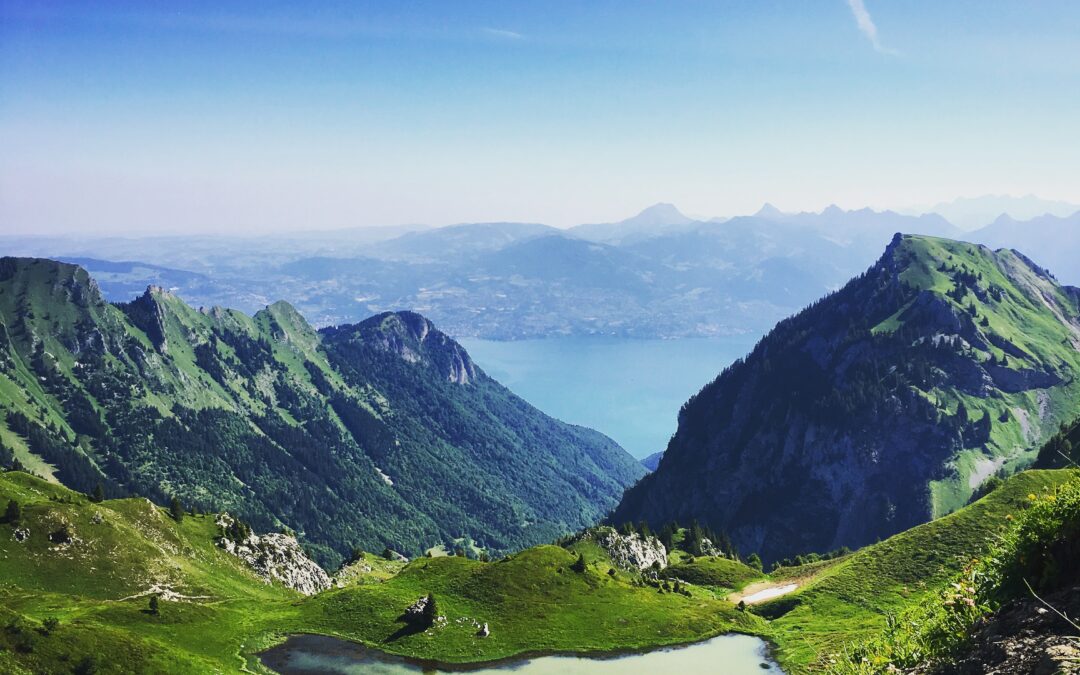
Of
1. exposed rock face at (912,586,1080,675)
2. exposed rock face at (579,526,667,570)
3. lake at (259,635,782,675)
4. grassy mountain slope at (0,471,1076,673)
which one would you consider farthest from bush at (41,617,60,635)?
exposed rock face at (579,526,667,570)

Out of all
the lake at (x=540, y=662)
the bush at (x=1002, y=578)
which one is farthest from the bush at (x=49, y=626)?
the bush at (x=1002, y=578)

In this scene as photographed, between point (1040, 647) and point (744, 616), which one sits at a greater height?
point (1040, 647)

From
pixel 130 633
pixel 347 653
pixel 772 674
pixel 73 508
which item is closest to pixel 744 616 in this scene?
pixel 772 674

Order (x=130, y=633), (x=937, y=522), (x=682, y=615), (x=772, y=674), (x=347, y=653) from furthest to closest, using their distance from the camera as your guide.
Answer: (x=937, y=522) < (x=682, y=615) < (x=347, y=653) < (x=772, y=674) < (x=130, y=633)

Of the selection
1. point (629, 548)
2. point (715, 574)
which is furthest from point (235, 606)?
point (629, 548)

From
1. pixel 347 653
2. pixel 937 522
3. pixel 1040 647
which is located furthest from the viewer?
pixel 937 522

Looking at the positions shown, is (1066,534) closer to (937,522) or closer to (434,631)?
(434,631)

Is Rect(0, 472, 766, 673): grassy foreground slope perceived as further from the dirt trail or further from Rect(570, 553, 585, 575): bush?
the dirt trail
